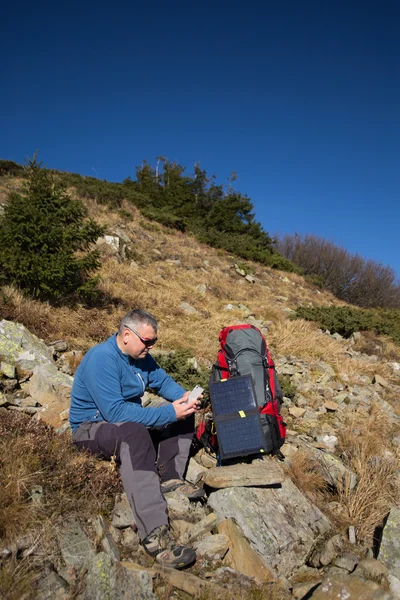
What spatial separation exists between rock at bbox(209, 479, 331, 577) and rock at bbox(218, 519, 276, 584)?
0.05 m

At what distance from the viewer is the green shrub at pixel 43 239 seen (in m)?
6.45

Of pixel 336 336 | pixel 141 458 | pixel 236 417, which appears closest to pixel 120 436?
pixel 141 458

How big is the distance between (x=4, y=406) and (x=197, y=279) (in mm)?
8845

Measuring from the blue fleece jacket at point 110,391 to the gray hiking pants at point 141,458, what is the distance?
0.09 metres

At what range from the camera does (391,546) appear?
104 inches

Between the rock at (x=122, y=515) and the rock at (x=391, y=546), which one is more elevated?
the rock at (x=391, y=546)

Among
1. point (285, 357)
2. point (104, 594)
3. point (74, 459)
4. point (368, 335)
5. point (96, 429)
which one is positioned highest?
point (368, 335)

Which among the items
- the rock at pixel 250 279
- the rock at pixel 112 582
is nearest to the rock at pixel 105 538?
the rock at pixel 112 582

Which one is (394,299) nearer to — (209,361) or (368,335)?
(368,335)

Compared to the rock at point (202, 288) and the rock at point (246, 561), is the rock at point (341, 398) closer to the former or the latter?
the rock at point (246, 561)

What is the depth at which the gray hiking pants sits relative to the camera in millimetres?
2470

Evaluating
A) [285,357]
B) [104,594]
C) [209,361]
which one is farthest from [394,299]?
[104,594]

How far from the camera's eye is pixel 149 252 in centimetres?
1320

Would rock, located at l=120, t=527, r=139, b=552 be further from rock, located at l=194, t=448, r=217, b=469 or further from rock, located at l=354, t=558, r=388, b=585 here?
rock, located at l=354, t=558, r=388, b=585
